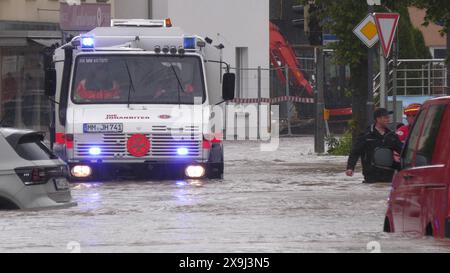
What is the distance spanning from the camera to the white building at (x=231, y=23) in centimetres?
4625

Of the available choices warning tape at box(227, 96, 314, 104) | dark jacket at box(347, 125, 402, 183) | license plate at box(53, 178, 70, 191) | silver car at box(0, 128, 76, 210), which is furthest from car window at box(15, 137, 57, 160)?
warning tape at box(227, 96, 314, 104)

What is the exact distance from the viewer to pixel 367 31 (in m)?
24.9

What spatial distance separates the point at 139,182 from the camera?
2422 cm

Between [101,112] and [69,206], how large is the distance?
20.5 feet

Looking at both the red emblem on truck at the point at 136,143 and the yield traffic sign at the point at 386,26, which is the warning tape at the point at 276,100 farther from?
the yield traffic sign at the point at 386,26

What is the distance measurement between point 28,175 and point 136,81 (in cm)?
762

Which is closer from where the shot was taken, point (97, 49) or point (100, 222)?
point (100, 222)

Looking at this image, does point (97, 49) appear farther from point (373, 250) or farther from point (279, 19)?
point (279, 19)

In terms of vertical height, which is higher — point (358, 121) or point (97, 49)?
point (97, 49)

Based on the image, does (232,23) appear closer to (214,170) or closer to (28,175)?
(214,170)

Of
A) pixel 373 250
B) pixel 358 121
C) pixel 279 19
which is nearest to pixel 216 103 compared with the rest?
pixel 358 121

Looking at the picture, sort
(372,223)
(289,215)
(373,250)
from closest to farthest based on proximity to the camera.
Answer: (373,250), (372,223), (289,215)

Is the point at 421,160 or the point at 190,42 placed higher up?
the point at 190,42

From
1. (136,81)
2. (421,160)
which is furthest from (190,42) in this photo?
(421,160)
